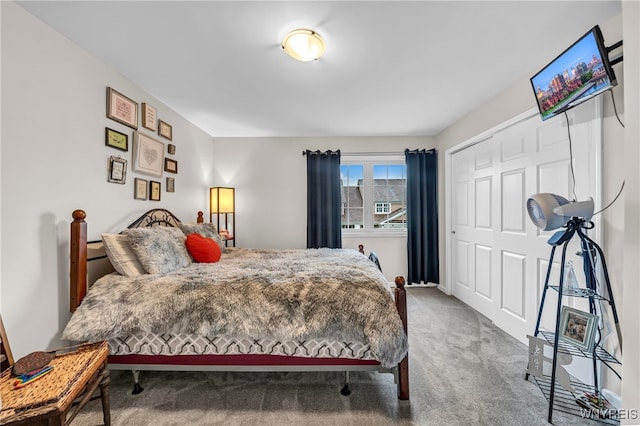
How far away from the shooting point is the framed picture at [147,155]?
242cm

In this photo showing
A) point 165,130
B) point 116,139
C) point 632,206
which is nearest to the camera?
point 632,206

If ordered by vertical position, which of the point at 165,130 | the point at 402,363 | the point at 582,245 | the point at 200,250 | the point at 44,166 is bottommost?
the point at 402,363

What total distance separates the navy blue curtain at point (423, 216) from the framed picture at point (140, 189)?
11.4 ft

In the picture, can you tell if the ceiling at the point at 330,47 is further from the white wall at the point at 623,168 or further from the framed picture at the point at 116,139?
the framed picture at the point at 116,139

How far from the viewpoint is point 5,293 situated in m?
1.46

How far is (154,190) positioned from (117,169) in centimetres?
51

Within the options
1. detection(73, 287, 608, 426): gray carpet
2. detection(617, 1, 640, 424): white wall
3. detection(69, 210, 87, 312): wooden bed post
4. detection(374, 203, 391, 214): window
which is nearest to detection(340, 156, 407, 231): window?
detection(374, 203, 391, 214): window

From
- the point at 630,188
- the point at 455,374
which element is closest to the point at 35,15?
the point at 630,188

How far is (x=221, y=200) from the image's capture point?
3834mm

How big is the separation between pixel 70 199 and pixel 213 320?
137 cm

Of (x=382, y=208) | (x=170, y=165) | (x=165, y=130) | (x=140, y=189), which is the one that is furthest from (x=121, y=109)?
(x=382, y=208)

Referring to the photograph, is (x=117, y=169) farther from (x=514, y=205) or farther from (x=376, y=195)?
(x=514, y=205)

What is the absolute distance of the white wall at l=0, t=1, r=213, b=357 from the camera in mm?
1476

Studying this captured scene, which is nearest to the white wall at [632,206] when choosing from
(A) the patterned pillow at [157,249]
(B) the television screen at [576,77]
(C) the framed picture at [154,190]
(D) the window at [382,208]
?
(B) the television screen at [576,77]
